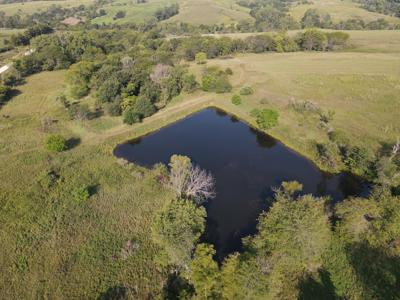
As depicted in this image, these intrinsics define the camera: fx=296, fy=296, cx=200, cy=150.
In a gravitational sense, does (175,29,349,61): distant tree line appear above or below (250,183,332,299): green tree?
below

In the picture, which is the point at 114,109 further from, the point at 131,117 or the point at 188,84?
the point at 188,84

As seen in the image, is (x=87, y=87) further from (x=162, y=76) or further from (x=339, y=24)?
(x=339, y=24)

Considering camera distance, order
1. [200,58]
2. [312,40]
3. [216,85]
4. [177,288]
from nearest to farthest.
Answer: [177,288]
[216,85]
[200,58]
[312,40]

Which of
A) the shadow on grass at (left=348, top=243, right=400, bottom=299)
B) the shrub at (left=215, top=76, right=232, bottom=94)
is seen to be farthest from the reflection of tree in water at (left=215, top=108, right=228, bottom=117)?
the shadow on grass at (left=348, top=243, right=400, bottom=299)

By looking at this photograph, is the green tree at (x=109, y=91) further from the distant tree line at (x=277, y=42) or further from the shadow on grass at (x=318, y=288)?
the shadow on grass at (x=318, y=288)

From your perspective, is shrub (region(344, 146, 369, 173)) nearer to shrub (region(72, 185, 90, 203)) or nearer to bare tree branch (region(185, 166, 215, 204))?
bare tree branch (region(185, 166, 215, 204))

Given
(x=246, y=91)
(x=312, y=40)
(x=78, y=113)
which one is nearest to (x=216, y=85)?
(x=246, y=91)

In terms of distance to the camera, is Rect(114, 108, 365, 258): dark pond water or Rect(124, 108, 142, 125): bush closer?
Rect(114, 108, 365, 258): dark pond water
